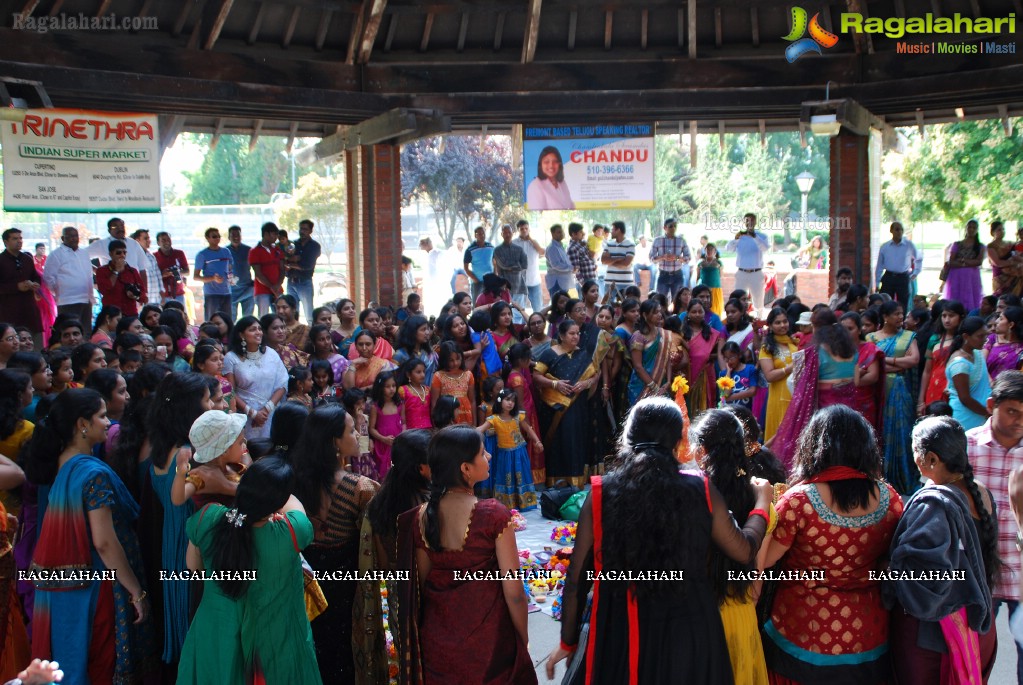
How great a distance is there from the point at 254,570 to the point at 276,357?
374 centimetres

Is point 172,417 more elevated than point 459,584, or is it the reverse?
point 172,417

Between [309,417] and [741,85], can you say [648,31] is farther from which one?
[309,417]

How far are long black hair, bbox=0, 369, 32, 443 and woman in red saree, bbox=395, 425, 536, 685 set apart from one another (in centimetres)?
217

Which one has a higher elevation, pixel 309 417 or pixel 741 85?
pixel 741 85

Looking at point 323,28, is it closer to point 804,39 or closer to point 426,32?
point 426,32

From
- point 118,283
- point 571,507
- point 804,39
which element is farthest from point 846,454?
point 804,39

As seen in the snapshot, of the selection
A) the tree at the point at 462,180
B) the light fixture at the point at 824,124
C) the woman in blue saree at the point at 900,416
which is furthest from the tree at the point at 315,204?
the woman in blue saree at the point at 900,416

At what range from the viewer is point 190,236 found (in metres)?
29.8

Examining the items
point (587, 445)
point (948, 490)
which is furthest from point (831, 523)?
point (587, 445)

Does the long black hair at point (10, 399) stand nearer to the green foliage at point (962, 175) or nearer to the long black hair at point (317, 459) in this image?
the long black hair at point (317, 459)

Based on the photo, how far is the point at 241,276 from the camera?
465 inches

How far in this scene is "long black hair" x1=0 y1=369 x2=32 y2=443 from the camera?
4.57 meters

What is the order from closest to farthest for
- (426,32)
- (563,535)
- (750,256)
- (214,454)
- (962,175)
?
(214,454) < (563,535) < (426,32) < (750,256) < (962,175)

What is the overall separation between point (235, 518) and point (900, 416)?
5622 mm
